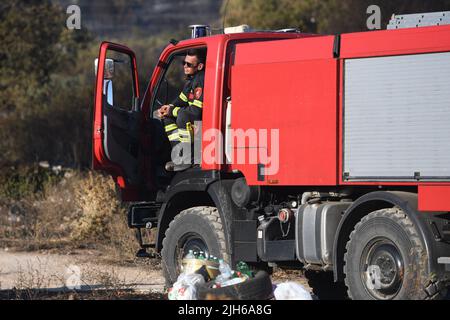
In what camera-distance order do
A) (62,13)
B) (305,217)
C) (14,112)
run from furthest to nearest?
(62,13) → (14,112) → (305,217)

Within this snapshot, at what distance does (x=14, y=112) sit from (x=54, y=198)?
11630 mm

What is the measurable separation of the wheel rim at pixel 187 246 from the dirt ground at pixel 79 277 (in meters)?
0.40

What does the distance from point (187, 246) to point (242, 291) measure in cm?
260

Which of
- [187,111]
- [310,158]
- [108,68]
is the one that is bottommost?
[310,158]

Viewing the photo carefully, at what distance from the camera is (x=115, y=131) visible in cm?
1229

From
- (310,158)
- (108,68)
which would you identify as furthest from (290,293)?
(108,68)

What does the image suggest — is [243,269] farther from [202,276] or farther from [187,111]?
[187,111]

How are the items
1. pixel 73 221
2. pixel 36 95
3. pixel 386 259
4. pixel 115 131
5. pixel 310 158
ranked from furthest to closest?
pixel 36 95
pixel 73 221
pixel 115 131
pixel 310 158
pixel 386 259

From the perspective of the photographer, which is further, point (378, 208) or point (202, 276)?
point (378, 208)

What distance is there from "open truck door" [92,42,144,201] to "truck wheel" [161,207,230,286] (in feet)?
2.64

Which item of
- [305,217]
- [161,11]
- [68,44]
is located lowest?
[305,217]
